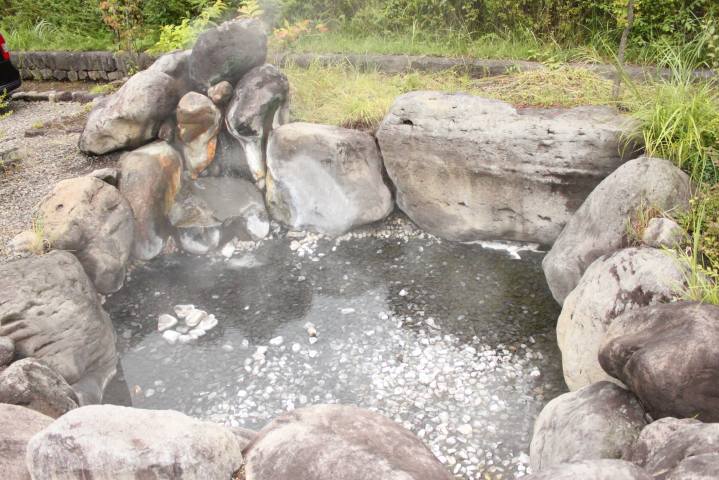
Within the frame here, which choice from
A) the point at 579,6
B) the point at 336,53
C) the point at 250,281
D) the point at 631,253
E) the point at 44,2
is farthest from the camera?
the point at 44,2

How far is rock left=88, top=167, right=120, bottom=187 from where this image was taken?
639 cm

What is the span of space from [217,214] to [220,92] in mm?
1458

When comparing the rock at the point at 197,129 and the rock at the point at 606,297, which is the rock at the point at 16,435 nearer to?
the rock at the point at 606,297

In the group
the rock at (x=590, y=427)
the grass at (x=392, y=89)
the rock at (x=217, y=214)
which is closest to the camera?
the rock at (x=590, y=427)

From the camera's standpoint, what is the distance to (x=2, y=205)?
21.1ft

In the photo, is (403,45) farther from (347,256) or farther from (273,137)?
Answer: (347,256)

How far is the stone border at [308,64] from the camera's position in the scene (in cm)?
737

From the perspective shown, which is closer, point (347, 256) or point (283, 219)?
point (347, 256)

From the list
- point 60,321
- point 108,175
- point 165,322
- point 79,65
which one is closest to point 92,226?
point 108,175

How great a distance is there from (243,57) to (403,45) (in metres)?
2.83

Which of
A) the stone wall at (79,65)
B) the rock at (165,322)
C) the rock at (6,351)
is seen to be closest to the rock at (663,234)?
the rock at (165,322)

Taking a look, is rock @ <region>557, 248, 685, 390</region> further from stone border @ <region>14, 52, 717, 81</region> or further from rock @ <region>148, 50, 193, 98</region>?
rock @ <region>148, 50, 193, 98</region>

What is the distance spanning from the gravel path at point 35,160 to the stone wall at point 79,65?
1.18m

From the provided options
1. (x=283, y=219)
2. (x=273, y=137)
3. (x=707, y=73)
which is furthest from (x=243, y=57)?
(x=707, y=73)
